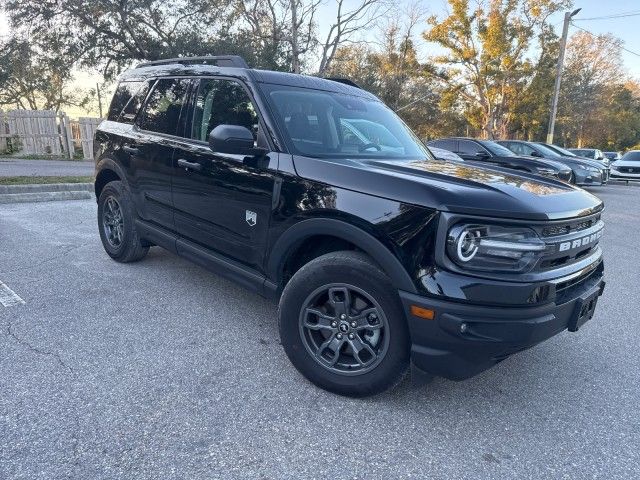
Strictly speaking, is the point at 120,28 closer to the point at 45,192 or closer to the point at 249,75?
the point at 45,192

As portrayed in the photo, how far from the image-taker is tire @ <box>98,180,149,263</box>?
4406mm

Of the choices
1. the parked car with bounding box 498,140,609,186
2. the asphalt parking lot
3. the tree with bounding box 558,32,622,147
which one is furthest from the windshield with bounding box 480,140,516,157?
the tree with bounding box 558,32,622,147

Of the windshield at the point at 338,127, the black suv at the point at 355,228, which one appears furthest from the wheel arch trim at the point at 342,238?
the windshield at the point at 338,127

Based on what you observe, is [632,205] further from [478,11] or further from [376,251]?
[478,11]

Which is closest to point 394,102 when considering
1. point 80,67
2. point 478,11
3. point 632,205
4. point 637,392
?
point 478,11

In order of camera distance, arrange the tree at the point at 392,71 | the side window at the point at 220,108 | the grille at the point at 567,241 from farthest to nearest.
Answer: the tree at the point at 392,71
the side window at the point at 220,108
the grille at the point at 567,241

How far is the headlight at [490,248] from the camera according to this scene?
2.13m

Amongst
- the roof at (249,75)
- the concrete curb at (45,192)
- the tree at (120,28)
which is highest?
the tree at (120,28)

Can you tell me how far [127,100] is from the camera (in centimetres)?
454

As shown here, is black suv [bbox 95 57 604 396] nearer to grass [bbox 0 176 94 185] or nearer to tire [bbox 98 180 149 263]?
tire [bbox 98 180 149 263]

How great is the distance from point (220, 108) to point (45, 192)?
689 centimetres

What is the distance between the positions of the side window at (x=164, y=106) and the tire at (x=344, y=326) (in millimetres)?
2029

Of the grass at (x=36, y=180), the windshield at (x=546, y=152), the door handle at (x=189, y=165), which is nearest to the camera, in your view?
the door handle at (x=189, y=165)

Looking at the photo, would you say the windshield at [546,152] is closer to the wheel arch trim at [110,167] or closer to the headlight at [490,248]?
the wheel arch trim at [110,167]
